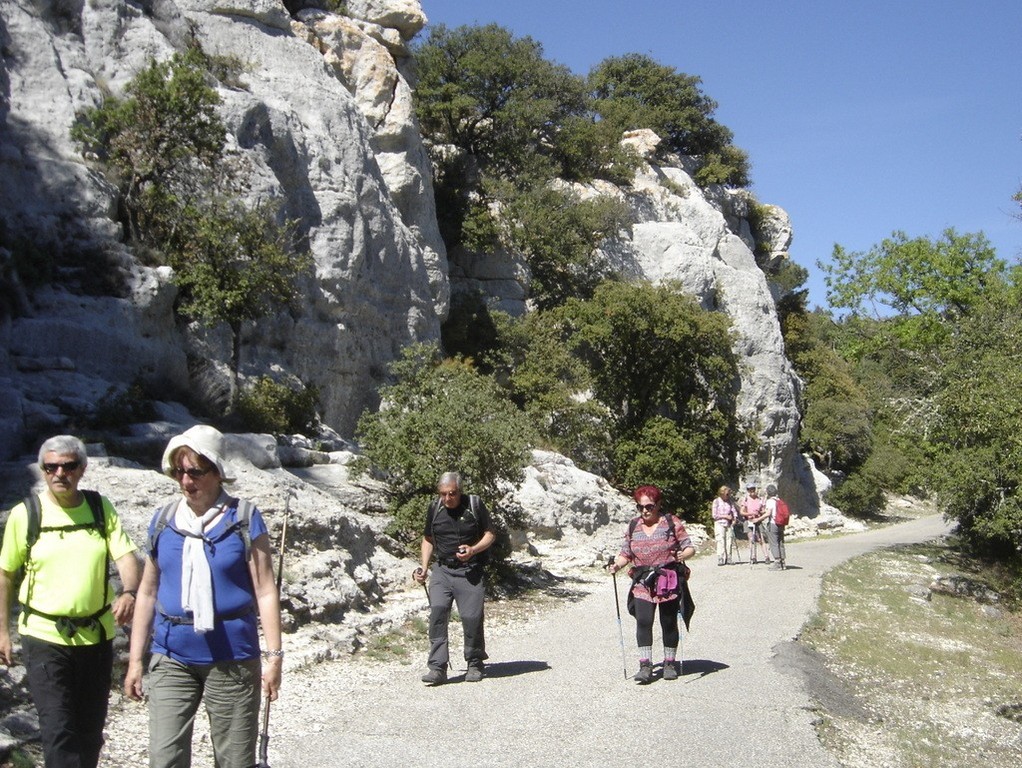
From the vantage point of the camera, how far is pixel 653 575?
8531mm

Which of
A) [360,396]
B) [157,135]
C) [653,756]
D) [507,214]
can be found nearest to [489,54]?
[507,214]

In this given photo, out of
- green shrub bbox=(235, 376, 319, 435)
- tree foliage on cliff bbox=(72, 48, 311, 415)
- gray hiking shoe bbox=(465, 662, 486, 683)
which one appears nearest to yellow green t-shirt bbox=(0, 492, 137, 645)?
gray hiking shoe bbox=(465, 662, 486, 683)

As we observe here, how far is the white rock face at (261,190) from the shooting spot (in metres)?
15.0

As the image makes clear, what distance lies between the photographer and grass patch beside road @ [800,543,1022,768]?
25.3 ft

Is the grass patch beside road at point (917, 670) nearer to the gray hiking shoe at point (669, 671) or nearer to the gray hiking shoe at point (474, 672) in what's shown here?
the gray hiking shoe at point (669, 671)

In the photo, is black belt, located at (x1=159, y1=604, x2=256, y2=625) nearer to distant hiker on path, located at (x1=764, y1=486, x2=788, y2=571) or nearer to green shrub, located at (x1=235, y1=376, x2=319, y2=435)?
green shrub, located at (x1=235, y1=376, x2=319, y2=435)

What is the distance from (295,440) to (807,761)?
11409 millimetres

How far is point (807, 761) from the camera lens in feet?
21.3

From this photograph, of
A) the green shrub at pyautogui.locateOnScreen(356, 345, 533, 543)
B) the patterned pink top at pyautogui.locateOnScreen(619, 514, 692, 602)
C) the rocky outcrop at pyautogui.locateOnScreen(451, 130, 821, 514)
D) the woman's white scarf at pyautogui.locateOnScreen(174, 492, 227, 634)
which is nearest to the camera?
the woman's white scarf at pyautogui.locateOnScreen(174, 492, 227, 634)

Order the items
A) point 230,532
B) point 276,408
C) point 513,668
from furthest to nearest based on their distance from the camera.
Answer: point 276,408
point 513,668
point 230,532

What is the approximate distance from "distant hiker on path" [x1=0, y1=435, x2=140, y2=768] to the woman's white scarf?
1.74ft

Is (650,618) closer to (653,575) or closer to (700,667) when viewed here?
Answer: (653,575)

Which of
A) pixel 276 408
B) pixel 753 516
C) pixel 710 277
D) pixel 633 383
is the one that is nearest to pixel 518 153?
pixel 710 277

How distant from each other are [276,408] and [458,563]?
947 cm
